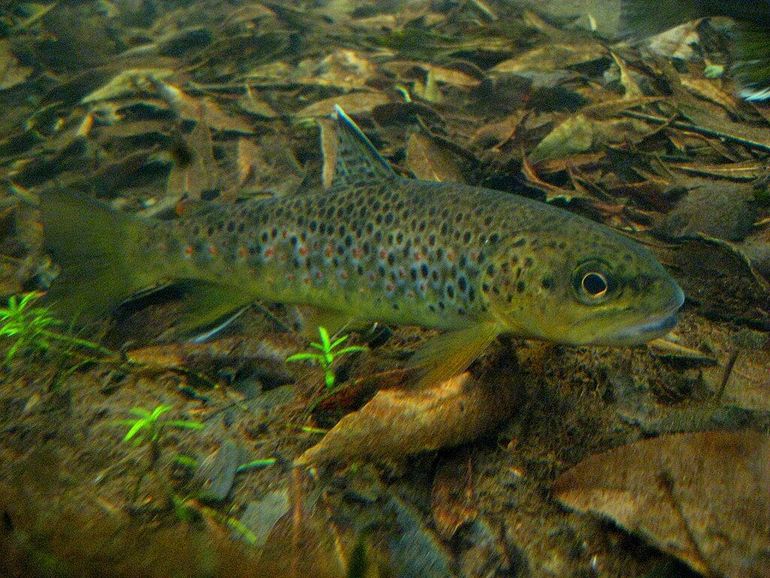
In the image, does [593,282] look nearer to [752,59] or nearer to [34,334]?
[752,59]

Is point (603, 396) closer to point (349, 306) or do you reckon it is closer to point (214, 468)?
point (349, 306)

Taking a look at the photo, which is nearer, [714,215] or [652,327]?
[652,327]

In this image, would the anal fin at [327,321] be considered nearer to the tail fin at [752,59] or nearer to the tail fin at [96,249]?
the tail fin at [96,249]

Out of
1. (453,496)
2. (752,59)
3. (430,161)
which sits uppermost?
(752,59)

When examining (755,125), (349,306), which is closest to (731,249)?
(755,125)

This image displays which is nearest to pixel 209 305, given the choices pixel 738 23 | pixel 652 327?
pixel 652 327

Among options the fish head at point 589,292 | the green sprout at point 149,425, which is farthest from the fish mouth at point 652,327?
the green sprout at point 149,425

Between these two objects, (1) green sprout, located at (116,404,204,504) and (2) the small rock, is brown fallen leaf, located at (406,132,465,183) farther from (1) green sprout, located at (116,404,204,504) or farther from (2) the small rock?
(1) green sprout, located at (116,404,204,504)
